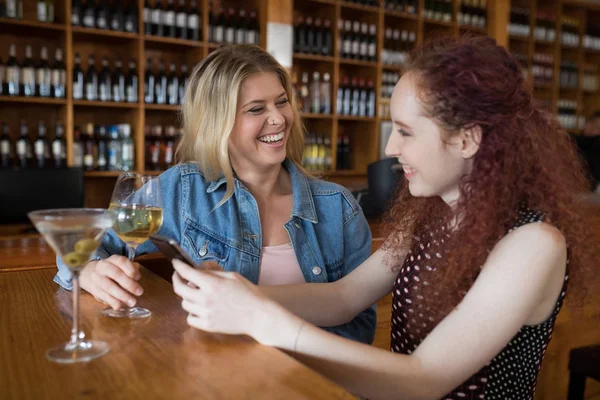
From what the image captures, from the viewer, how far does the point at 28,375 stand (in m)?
0.70

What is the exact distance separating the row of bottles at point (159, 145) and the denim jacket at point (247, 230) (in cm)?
267

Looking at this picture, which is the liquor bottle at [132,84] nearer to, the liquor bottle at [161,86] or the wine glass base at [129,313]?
the liquor bottle at [161,86]

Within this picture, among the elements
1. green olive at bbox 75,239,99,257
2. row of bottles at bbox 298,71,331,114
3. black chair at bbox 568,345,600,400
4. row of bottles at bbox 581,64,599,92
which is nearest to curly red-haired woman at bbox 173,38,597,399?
green olive at bbox 75,239,99,257

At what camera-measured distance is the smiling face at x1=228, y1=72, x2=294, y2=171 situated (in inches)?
58.5

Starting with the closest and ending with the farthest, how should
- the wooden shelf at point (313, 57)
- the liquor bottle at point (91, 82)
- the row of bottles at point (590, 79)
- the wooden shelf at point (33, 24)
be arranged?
the wooden shelf at point (33, 24) < the liquor bottle at point (91, 82) < the wooden shelf at point (313, 57) < the row of bottles at point (590, 79)

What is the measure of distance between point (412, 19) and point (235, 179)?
4000mm

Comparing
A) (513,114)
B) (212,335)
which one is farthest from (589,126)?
(212,335)

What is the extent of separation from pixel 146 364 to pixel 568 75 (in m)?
6.35

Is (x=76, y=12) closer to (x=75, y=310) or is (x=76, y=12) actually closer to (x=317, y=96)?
(x=317, y=96)

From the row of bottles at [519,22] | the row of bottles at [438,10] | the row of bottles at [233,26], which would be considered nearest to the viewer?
the row of bottles at [233,26]

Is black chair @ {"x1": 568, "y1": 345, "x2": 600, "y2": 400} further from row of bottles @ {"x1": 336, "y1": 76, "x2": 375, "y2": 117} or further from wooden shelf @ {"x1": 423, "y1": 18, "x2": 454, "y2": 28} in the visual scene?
wooden shelf @ {"x1": 423, "y1": 18, "x2": 454, "y2": 28}

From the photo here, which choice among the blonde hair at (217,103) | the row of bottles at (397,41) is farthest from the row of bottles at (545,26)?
the blonde hair at (217,103)

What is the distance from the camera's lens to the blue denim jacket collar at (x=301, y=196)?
56.5 inches

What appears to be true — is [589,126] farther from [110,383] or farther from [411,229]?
[110,383]
